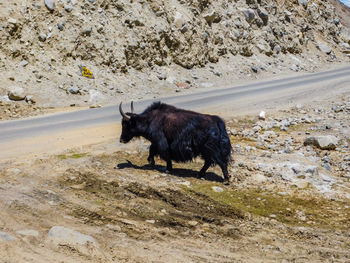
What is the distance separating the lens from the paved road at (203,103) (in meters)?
12.5

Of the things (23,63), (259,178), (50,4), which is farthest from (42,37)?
(259,178)

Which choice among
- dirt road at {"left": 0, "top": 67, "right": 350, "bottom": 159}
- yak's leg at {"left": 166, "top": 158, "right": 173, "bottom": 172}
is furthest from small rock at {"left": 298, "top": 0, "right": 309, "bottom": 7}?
yak's leg at {"left": 166, "top": 158, "right": 173, "bottom": 172}

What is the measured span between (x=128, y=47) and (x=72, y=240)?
60.5ft

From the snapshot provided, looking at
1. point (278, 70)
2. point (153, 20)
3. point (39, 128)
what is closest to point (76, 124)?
point (39, 128)

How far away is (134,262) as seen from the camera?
471cm

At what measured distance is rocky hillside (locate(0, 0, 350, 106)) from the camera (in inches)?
729

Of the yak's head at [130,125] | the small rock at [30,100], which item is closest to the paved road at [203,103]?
the small rock at [30,100]

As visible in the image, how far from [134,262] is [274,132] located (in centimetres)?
874

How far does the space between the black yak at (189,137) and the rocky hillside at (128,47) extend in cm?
1004

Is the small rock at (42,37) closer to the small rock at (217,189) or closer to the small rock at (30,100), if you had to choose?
the small rock at (30,100)

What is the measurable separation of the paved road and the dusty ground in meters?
2.80

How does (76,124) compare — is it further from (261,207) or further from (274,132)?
(261,207)

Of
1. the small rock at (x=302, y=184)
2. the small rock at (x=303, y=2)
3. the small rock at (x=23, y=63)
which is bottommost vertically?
the small rock at (x=302, y=184)

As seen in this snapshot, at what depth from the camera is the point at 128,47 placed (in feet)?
73.0
